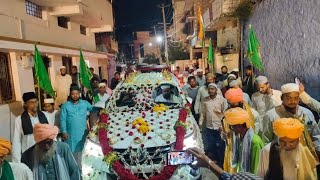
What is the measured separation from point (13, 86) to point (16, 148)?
5.60 metres

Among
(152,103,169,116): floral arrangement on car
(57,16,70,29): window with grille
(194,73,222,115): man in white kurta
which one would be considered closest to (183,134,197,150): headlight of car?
(152,103,169,116): floral arrangement on car

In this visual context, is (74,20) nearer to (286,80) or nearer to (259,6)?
(259,6)

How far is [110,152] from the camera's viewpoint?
5043 mm

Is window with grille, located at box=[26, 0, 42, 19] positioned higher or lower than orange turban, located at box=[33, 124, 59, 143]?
higher

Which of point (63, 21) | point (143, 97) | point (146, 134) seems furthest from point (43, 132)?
point (63, 21)

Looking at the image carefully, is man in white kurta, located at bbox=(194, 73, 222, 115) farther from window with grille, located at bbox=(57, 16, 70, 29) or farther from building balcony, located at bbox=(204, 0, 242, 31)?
window with grille, located at bbox=(57, 16, 70, 29)

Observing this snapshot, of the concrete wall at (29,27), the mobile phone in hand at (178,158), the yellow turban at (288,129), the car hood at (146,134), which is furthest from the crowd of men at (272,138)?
the concrete wall at (29,27)

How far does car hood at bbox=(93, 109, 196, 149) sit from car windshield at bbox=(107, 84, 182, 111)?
41cm

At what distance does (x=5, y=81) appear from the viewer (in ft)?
30.5

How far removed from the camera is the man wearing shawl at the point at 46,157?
3793mm

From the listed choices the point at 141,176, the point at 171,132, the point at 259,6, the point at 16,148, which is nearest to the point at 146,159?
the point at 141,176

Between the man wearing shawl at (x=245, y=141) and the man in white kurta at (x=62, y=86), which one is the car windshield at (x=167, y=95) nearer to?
the man wearing shawl at (x=245, y=141)

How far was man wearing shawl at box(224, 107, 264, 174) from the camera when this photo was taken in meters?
3.49

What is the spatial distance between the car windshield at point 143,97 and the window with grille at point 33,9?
6.71 meters
